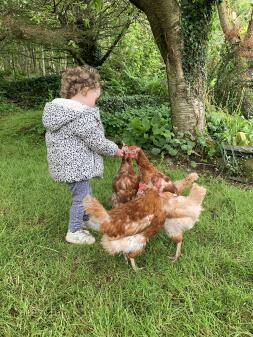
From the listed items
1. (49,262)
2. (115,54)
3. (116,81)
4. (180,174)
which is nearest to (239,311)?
(49,262)

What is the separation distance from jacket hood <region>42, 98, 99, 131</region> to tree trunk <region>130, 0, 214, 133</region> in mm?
2845

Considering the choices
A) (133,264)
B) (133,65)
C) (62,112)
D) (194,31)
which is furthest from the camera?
(133,65)

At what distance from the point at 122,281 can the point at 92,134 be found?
147cm

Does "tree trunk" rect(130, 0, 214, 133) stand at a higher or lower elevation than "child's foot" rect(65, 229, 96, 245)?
higher

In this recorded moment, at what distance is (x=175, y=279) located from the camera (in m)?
3.49

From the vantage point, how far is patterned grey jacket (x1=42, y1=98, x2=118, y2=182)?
389 centimetres

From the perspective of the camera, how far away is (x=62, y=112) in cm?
386

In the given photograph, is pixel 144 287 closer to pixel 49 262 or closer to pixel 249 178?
pixel 49 262

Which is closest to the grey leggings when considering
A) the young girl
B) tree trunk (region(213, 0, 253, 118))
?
the young girl

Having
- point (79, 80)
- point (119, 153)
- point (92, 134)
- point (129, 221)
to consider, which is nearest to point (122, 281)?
point (129, 221)

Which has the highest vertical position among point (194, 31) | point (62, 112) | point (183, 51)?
point (194, 31)

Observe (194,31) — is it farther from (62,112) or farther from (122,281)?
(122,281)

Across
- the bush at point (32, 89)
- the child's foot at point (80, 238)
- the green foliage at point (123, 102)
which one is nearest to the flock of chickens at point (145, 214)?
the child's foot at point (80, 238)

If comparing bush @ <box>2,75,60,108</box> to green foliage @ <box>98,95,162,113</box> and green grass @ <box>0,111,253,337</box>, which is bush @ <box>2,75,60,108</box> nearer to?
green foliage @ <box>98,95,162,113</box>
